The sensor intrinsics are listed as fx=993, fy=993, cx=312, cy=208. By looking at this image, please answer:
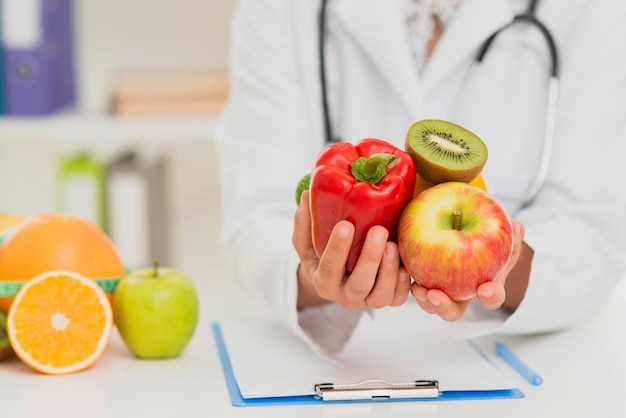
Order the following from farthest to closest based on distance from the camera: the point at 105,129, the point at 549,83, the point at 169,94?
the point at 169,94, the point at 105,129, the point at 549,83

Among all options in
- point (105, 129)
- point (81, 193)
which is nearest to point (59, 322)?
point (105, 129)

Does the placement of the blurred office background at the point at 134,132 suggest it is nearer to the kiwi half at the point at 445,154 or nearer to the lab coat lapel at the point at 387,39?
the lab coat lapel at the point at 387,39

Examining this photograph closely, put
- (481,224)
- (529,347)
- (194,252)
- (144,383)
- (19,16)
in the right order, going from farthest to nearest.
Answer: (194,252) < (19,16) < (529,347) < (144,383) < (481,224)

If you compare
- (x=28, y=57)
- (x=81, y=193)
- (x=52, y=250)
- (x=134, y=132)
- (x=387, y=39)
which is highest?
(x=387, y=39)

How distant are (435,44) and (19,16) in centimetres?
84

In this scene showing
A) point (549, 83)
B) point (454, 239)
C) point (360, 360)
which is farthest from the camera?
point (549, 83)

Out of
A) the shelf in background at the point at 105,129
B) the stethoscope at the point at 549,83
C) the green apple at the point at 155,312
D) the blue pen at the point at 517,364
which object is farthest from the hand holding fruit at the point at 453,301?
the shelf in background at the point at 105,129

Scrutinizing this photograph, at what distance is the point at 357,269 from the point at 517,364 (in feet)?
0.82

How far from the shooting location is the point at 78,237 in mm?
948

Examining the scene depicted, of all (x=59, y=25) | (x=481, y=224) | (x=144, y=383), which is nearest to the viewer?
(x=481, y=224)

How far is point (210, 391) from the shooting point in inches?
33.5

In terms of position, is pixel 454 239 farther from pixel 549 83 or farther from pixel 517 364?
pixel 549 83

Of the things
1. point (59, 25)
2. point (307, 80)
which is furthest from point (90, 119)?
point (307, 80)

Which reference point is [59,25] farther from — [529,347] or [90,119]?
[529,347]
